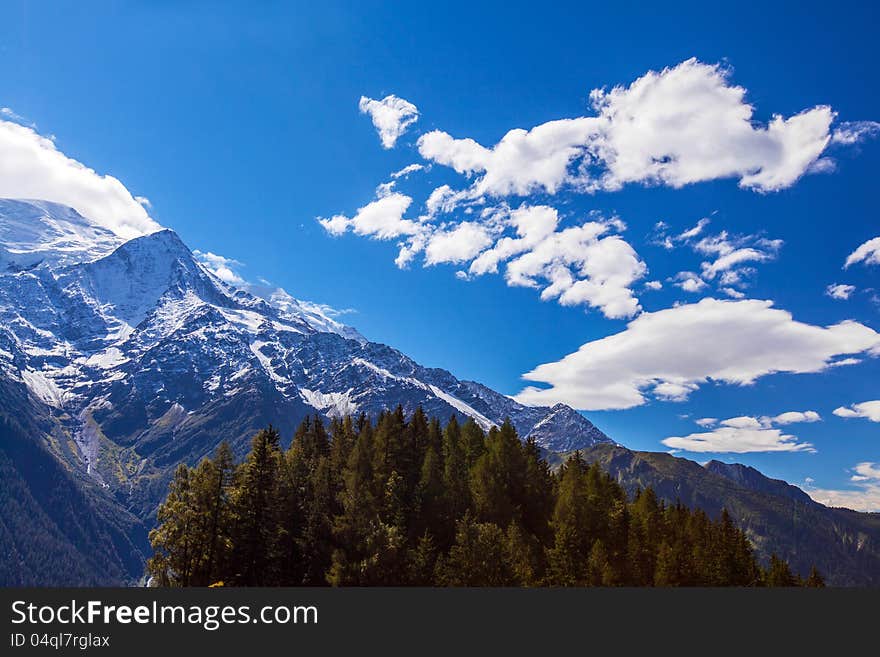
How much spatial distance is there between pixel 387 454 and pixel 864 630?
211 ft

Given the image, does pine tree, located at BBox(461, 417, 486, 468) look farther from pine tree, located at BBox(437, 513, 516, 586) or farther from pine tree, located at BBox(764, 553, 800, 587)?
pine tree, located at BBox(764, 553, 800, 587)

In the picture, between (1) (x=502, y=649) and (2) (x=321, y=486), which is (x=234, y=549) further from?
(1) (x=502, y=649)

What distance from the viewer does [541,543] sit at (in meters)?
94.6

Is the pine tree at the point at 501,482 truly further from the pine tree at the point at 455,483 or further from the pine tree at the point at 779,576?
the pine tree at the point at 779,576

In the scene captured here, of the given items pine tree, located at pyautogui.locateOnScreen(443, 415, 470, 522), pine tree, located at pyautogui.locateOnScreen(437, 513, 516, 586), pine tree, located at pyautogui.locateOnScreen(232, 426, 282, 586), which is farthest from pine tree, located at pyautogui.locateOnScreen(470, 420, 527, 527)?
pine tree, located at pyautogui.locateOnScreen(232, 426, 282, 586)

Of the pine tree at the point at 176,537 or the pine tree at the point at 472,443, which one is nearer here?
the pine tree at the point at 176,537

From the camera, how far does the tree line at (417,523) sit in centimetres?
7031

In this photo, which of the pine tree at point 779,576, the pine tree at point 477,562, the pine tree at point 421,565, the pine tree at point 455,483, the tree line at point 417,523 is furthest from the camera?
the pine tree at point 779,576

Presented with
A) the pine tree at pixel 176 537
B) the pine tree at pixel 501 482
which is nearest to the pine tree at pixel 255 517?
the pine tree at pixel 176 537

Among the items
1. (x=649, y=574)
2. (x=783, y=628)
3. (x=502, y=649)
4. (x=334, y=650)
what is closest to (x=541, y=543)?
(x=649, y=574)

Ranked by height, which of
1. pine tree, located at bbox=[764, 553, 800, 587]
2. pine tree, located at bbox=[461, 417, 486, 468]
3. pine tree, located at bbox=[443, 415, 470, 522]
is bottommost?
pine tree, located at bbox=[764, 553, 800, 587]

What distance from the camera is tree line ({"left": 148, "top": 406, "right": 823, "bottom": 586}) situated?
70.3 m

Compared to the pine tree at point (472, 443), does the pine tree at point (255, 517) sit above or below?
below

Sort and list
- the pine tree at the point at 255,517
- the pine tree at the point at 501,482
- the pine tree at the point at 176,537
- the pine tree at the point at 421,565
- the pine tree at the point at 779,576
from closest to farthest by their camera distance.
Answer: the pine tree at the point at 176,537 < the pine tree at the point at 255,517 < the pine tree at the point at 421,565 < the pine tree at the point at 501,482 < the pine tree at the point at 779,576
